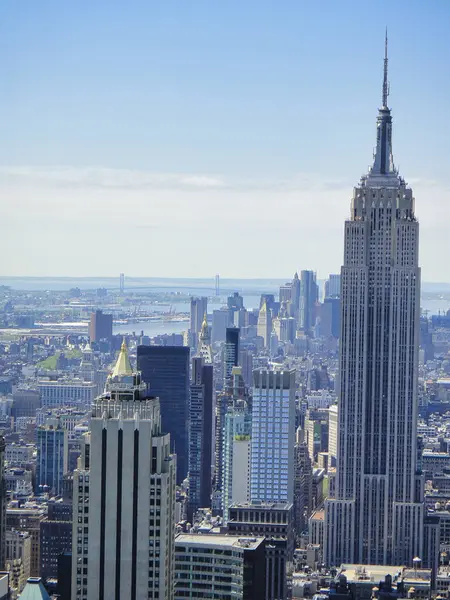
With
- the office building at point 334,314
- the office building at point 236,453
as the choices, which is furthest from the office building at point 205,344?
the office building at point 236,453

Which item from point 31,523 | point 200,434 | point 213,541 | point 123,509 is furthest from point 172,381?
point 123,509

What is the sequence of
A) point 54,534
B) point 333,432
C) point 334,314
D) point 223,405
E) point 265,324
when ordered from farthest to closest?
1. point 265,324
2. point 223,405
3. point 334,314
4. point 333,432
5. point 54,534

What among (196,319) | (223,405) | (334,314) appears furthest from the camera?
(196,319)

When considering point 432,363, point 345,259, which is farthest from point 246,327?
point 345,259

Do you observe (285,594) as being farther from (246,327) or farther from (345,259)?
(246,327)

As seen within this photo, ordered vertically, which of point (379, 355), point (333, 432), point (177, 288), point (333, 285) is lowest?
point (333, 432)

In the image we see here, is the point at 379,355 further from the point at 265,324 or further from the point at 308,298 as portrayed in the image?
the point at 265,324

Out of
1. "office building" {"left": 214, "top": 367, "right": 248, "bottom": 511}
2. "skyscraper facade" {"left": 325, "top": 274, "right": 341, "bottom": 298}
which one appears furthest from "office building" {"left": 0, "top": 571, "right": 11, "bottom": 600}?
"skyscraper facade" {"left": 325, "top": 274, "right": 341, "bottom": 298}

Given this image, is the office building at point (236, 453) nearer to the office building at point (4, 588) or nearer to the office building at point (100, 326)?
the office building at point (100, 326)

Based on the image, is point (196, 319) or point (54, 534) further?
point (196, 319)

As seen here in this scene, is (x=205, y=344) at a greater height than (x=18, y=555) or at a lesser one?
greater
